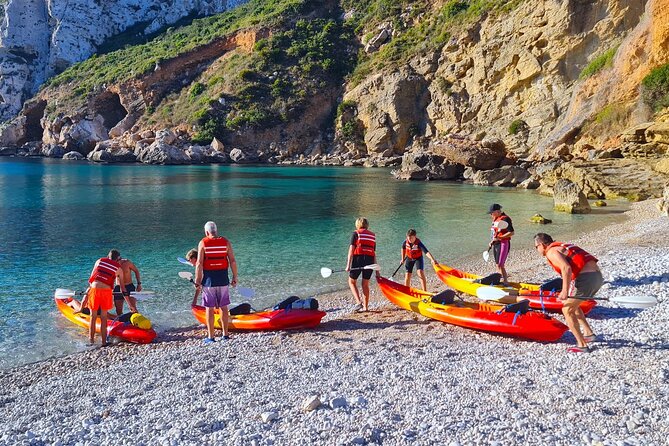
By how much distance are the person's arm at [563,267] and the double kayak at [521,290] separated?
1.66 m

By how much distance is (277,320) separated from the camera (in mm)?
9117

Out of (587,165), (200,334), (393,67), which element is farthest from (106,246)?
(393,67)

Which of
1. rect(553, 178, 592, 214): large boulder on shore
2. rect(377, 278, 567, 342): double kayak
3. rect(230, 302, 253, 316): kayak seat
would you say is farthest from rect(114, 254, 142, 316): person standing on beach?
rect(553, 178, 592, 214): large boulder on shore

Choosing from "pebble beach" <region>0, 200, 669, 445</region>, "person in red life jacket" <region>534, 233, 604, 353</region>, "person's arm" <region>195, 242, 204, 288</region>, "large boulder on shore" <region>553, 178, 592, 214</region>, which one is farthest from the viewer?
"large boulder on shore" <region>553, 178, 592, 214</region>

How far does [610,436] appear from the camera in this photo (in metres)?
4.79

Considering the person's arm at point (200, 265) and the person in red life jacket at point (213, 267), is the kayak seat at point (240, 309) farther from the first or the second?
the person's arm at point (200, 265)

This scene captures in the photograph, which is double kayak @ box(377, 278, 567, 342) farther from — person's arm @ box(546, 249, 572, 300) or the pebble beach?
person's arm @ box(546, 249, 572, 300)

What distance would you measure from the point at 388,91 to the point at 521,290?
58.4m

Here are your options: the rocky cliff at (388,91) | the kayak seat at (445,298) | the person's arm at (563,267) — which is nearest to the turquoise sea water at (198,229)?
the kayak seat at (445,298)

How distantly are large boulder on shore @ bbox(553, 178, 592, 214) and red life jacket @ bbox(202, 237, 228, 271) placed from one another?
21051mm

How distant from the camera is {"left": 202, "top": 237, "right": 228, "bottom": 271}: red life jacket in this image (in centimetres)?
827

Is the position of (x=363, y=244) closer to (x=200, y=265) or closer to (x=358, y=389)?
(x=200, y=265)

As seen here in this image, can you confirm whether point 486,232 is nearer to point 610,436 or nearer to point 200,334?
point 200,334

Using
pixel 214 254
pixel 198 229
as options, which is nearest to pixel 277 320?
pixel 214 254
